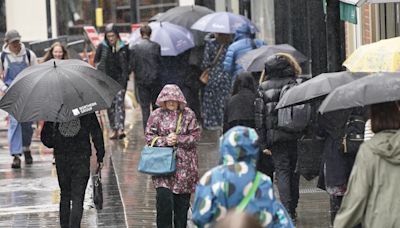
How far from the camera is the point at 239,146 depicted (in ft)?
22.2

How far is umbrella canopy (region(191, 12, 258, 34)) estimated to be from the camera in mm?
19672

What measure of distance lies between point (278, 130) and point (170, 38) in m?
8.55

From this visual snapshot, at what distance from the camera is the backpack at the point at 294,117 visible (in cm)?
1162

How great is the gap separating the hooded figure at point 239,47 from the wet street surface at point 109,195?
1268 millimetres

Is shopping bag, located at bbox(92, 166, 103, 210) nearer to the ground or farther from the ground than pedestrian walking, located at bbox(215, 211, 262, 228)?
nearer to the ground

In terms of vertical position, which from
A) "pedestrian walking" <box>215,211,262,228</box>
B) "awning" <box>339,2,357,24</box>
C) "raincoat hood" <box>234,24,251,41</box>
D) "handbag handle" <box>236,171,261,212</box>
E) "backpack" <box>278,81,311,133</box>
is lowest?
"backpack" <box>278,81,311,133</box>

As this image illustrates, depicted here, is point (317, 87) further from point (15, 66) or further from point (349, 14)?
point (15, 66)

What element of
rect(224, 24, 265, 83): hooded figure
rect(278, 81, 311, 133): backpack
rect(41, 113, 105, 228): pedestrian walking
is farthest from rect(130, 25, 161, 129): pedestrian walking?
rect(41, 113, 105, 228): pedestrian walking

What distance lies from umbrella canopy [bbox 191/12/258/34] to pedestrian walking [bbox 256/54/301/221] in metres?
7.51

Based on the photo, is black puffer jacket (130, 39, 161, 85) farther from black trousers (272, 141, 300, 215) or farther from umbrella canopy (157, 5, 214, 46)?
black trousers (272, 141, 300, 215)

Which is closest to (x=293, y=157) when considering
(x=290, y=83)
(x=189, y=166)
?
(x=290, y=83)

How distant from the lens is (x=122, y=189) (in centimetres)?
1469

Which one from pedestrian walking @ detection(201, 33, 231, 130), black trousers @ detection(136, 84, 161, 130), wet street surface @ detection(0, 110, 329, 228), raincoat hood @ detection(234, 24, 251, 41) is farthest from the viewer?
pedestrian walking @ detection(201, 33, 231, 130)

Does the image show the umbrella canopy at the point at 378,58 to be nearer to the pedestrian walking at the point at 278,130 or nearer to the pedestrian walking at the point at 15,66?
the pedestrian walking at the point at 278,130
